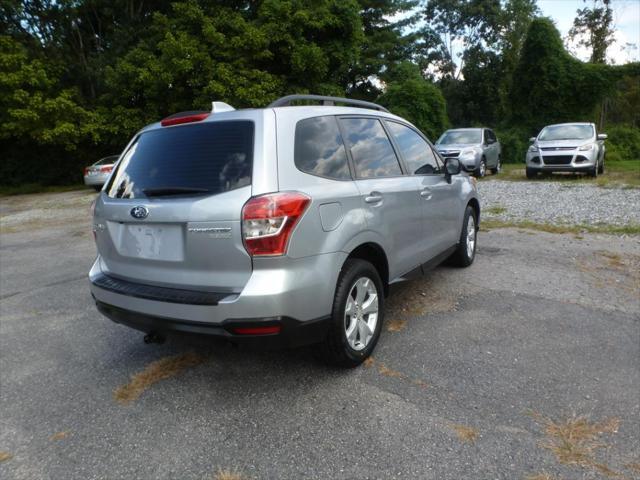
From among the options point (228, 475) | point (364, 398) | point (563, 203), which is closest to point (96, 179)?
point (563, 203)

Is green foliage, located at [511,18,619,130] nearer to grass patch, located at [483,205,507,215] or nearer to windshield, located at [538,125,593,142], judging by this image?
windshield, located at [538,125,593,142]

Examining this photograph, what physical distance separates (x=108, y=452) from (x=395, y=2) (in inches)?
1166

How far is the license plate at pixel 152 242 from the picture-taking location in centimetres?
261

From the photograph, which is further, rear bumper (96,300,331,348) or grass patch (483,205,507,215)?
grass patch (483,205,507,215)

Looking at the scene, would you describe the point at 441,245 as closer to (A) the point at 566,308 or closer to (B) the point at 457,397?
(A) the point at 566,308

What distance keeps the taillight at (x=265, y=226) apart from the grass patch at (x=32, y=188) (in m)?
23.5

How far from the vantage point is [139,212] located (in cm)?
271

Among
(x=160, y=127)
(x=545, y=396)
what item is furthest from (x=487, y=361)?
(x=160, y=127)

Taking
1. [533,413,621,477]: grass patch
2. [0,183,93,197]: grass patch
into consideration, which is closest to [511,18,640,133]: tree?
[0,183,93,197]: grass patch

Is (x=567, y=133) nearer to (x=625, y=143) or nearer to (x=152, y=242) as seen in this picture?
(x=625, y=143)

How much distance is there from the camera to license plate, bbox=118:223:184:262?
2.61 metres

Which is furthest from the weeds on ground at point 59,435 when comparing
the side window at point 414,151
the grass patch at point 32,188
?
the grass patch at point 32,188

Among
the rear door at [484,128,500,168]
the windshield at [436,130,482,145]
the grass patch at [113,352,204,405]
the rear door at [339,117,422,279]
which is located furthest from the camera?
the rear door at [484,128,500,168]

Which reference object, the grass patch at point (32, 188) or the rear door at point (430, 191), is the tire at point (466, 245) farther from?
the grass patch at point (32, 188)
